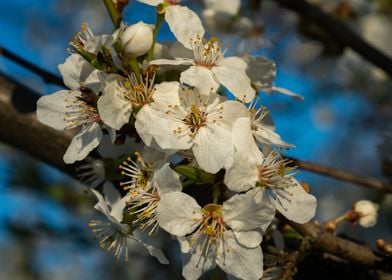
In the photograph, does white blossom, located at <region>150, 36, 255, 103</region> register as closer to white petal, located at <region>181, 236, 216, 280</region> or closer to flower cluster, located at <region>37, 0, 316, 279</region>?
flower cluster, located at <region>37, 0, 316, 279</region>

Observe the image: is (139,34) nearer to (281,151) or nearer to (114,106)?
(114,106)

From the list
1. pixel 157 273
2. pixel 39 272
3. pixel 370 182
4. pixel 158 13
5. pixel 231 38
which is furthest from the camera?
pixel 39 272

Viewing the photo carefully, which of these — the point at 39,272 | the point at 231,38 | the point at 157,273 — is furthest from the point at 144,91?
the point at 39,272

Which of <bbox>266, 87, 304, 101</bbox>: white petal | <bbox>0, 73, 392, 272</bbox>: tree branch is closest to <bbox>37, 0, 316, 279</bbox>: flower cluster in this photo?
<bbox>266, 87, 304, 101</bbox>: white petal

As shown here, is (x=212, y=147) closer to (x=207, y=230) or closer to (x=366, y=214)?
(x=207, y=230)

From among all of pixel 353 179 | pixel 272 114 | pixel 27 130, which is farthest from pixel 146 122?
pixel 272 114

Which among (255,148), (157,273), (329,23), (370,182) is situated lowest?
(157,273)

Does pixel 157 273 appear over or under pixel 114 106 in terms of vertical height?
under
